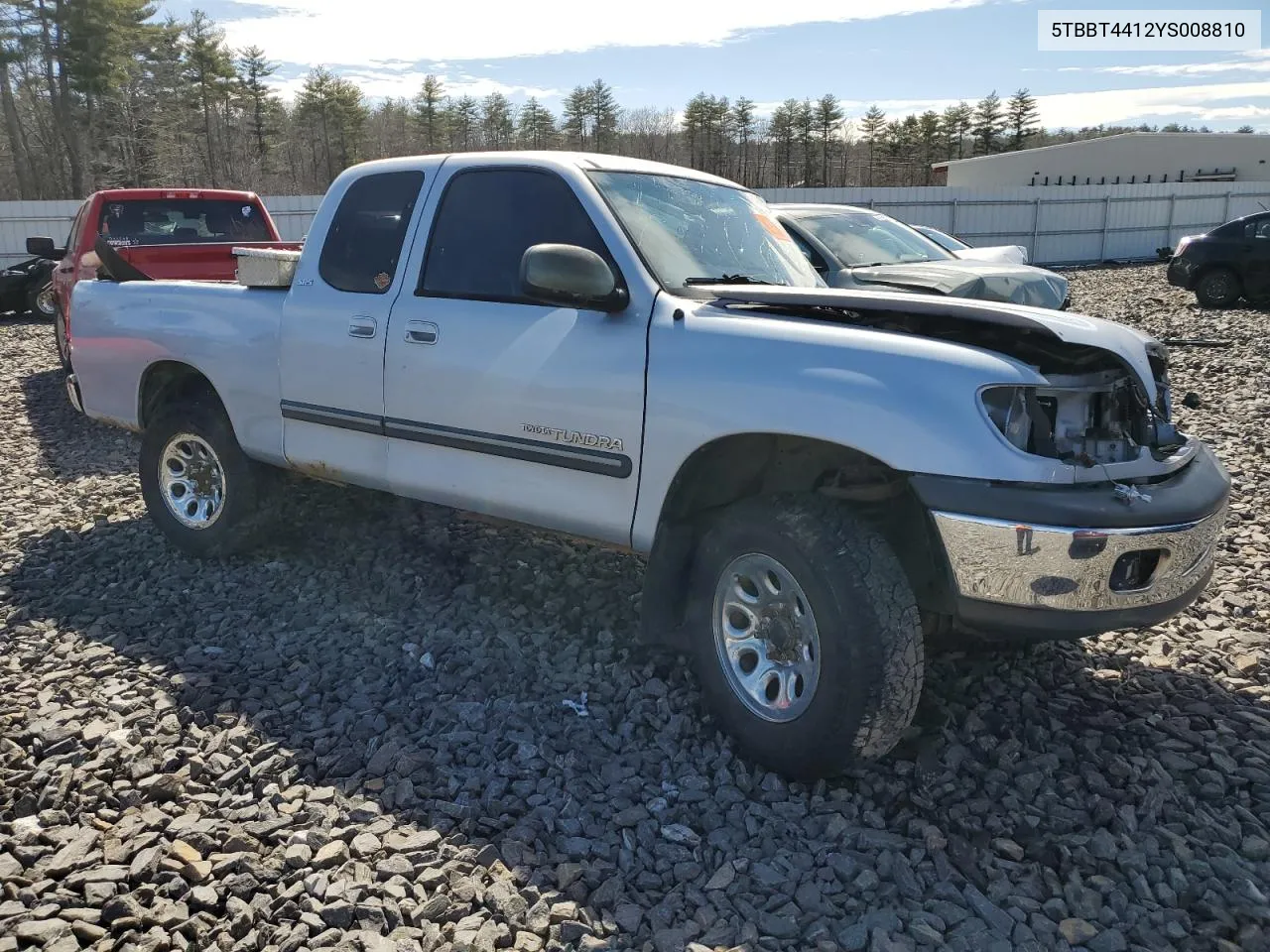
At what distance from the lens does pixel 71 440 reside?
341 inches

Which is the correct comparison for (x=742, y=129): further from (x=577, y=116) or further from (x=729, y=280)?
(x=729, y=280)

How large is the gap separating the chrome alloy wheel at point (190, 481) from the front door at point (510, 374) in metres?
1.53

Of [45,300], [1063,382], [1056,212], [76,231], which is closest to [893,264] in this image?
[1063,382]

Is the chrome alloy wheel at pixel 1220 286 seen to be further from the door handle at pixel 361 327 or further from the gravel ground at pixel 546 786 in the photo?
the door handle at pixel 361 327

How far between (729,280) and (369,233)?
1.84 metres

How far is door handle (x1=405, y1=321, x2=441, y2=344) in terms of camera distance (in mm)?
4223

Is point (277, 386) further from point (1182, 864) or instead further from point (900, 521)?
point (1182, 864)

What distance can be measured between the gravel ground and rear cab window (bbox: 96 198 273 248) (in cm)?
562

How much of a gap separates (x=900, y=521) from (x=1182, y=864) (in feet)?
4.27

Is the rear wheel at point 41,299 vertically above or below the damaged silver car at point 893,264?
below

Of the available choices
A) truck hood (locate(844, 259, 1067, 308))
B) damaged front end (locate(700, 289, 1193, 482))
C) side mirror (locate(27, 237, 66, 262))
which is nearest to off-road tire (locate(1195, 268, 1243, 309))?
truck hood (locate(844, 259, 1067, 308))

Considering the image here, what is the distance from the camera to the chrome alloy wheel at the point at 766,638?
327 cm

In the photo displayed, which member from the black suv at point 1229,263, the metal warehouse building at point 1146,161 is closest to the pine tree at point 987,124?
the metal warehouse building at point 1146,161

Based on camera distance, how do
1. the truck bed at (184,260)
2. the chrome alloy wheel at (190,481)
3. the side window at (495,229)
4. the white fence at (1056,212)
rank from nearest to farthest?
1. the side window at (495,229)
2. the chrome alloy wheel at (190,481)
3. the truck bed at (184,260)
4. the white fence at (1056,212)
